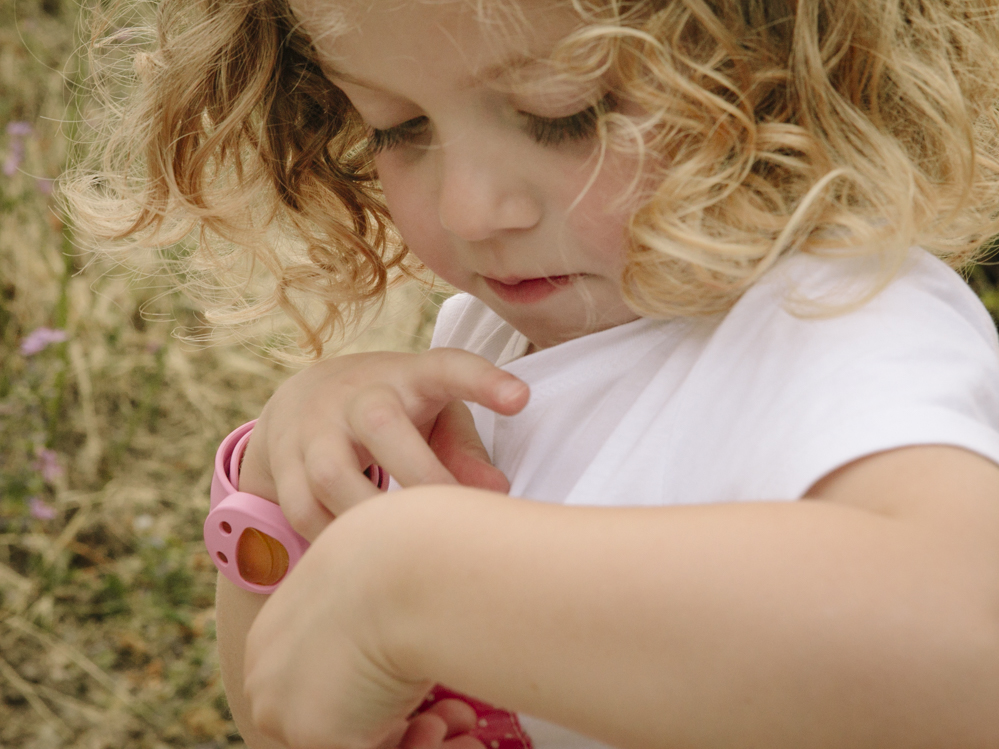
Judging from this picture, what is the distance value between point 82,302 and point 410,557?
2255mm

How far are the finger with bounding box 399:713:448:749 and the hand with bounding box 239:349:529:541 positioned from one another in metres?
0.18

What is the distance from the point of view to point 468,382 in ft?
2.65

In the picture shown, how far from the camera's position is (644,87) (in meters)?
0.73

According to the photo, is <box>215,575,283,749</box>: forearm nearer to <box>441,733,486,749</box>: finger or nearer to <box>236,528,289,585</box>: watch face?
<box>236,528,289,585</box>: watch face

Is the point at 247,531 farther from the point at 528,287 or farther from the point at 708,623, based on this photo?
the point at 708,623

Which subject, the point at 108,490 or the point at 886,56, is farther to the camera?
the point at 108,490


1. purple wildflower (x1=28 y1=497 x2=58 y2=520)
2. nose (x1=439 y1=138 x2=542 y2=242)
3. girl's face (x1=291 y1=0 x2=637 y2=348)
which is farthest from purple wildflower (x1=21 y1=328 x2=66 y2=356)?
nose (x1=439 y1=138 x2=542 y2=242)

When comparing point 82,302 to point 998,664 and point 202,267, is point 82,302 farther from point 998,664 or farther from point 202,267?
point 998,664

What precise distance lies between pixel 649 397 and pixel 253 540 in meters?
0.44

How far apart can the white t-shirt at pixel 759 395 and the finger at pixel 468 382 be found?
8 centimetres

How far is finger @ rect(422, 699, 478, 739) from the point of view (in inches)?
29.6

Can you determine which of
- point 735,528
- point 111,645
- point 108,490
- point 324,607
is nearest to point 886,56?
point 735,528

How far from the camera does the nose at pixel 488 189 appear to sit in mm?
762

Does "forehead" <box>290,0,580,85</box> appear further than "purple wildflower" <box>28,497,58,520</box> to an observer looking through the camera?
No
